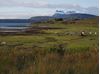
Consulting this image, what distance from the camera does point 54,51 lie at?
181 centimetres

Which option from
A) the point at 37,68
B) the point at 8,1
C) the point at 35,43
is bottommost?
the point at 37,68

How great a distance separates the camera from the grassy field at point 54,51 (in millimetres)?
1769

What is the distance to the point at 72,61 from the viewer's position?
1823 millimetres

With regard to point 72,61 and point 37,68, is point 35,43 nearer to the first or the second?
point 37,68

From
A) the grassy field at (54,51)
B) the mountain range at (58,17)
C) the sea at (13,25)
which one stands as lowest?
the grassy field at (54,51)

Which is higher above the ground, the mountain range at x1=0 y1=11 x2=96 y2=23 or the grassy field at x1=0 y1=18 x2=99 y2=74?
the mountain range at x1=0 y1=11 x2=96 y2=23

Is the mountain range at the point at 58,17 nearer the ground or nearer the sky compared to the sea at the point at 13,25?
nearer the sky

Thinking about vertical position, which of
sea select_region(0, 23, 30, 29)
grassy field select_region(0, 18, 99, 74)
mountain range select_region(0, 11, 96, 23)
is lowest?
grassy field select_region(0, 18, 99, 74)

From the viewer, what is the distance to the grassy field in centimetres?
177

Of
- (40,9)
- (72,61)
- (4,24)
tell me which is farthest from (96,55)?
(4,24)

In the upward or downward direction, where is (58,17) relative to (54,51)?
upward

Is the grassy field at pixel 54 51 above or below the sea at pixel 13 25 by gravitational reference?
below

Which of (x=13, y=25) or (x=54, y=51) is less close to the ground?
(x=13, y=25)

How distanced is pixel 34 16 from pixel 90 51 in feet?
1.50
